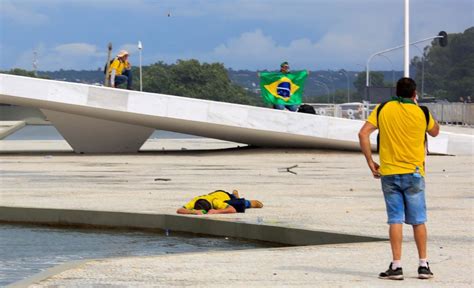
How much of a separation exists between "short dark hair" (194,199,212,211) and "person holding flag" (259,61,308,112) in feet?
63.5

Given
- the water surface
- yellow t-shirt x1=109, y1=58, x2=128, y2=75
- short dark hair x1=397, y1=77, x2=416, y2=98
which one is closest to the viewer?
short dark hair x1=397, y1=77, x2=416, y2=98

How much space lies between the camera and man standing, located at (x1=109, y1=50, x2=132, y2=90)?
3375cm

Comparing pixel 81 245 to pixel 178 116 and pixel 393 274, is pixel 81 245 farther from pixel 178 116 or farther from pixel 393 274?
pixel 178 116

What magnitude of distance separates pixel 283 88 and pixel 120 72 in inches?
190

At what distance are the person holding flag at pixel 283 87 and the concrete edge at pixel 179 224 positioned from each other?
62.7ft

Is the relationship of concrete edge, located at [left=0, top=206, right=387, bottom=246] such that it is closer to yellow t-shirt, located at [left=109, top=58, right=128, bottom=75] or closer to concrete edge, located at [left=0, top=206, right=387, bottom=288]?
concrete edge, located at [left=0, top=206, right=387, bottom=288]

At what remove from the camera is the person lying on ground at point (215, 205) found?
15734 mm

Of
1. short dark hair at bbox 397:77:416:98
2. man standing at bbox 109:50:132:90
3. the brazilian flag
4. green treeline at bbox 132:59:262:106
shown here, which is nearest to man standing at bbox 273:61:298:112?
the brazilian flag

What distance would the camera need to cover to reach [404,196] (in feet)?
33.5

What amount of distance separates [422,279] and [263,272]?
1345 mm

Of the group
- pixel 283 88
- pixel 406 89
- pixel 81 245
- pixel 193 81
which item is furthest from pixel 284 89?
pixel 193 81

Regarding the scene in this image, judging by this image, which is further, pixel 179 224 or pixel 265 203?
pixel 265 203

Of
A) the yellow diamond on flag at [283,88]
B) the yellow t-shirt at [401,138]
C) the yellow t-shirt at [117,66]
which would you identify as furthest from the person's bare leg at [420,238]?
the yellow diamond on flag at [283,88]

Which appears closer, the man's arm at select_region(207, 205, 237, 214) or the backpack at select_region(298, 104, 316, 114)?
the man's arm at select_region(207, 205, 237, 214)
